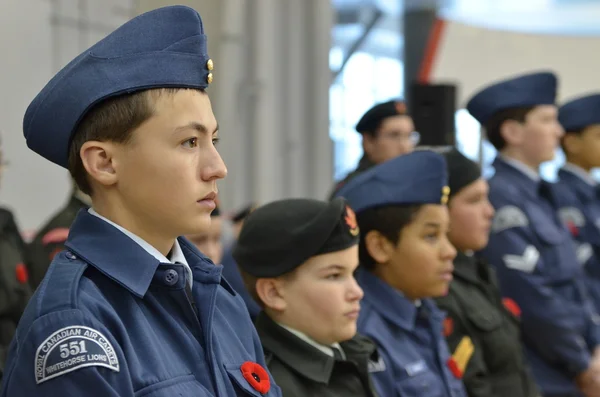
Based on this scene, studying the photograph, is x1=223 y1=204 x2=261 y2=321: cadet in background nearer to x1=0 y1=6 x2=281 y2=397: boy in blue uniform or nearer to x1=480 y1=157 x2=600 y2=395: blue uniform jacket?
x1=0 y1=6 x2=281 y2=397: boy in blue uniform

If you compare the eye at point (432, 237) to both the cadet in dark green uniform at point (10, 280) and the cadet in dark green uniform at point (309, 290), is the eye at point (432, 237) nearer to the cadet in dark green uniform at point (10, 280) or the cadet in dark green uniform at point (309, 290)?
the cadet in dark green uniform at point (309, 290)

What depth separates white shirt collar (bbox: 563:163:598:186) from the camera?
4941 millimetres

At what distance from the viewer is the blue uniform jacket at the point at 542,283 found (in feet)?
12.3

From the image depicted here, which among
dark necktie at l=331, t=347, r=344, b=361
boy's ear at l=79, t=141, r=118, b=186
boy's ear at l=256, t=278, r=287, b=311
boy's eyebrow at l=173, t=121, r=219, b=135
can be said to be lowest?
dark necktie at l=331, t=347, r=344, b=361

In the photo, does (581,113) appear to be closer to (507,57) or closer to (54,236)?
(54,236)

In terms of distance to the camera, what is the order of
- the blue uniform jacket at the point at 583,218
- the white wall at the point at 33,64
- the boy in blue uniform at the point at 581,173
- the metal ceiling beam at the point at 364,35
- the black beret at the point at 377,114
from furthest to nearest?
the metal ceiling beam at the point at 364,35 < the white wall at the point at 33,64 < the boy in blue uniform at the point at 581,173 < the blue uniform jacket at the point at 583,218 < the black beret at the point at 377,114

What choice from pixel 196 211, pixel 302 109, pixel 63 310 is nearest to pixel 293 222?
pixel 196 211

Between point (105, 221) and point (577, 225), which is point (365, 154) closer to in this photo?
point (577, 225)

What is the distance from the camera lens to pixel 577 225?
180 inches

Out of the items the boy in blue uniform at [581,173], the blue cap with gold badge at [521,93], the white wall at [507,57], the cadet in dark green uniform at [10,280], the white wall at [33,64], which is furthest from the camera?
the white wall at [507,57]

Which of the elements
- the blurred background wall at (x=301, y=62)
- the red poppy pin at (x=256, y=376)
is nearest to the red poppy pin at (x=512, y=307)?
the blurred background wall at (x=301, y=62)

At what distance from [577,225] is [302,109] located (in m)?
2.88

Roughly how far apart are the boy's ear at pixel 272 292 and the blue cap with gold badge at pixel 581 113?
10.4 ft

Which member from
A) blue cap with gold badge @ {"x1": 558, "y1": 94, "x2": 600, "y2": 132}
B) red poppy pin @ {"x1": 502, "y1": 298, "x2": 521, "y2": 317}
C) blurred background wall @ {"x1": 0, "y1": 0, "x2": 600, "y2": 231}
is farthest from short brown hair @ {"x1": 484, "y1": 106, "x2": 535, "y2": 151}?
blurred background wall @ {"x1": 0, "y1": 0, "x2": 600, "y2": 231}
